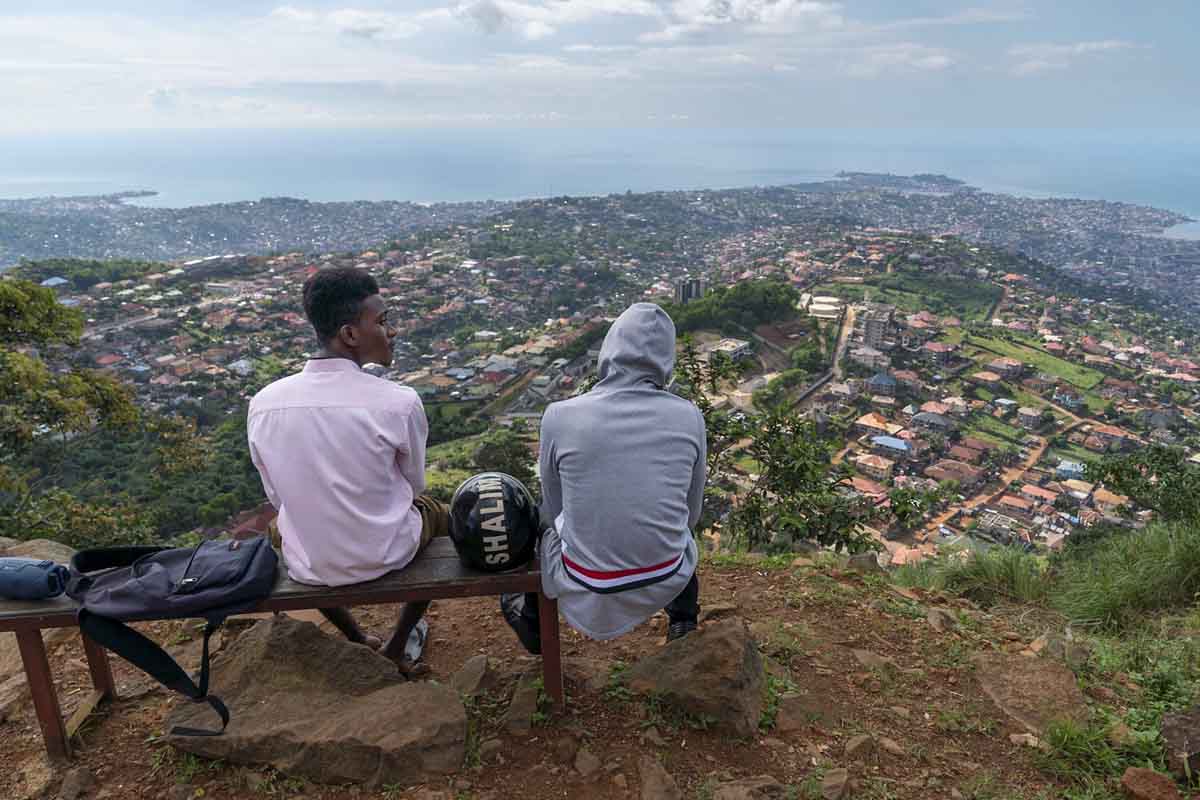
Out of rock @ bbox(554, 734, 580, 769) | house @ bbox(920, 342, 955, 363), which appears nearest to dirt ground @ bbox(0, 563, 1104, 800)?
rock @ bbox(554, 734, 580, 769)

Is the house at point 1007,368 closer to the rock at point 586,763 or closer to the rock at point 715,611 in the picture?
the rock at point 715,611

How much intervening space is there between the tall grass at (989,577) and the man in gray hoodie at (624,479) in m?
2.31

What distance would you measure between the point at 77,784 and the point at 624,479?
190 cm

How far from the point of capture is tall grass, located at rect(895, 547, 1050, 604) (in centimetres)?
371

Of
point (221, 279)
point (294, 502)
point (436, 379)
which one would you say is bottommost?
point (436, 379)

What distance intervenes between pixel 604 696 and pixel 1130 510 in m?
6.38

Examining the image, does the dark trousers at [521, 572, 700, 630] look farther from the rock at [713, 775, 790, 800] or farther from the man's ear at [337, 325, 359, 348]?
the man's ear at [337, 325, 359, 348]

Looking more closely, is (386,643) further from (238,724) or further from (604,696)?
(604,696)

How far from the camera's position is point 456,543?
228 cm

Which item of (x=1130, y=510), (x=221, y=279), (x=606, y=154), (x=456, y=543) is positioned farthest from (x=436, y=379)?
(x=606, y=154)

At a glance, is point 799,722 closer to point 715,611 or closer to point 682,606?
point 682,606

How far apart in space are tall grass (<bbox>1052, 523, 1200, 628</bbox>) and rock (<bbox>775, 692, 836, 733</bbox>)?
1839mm

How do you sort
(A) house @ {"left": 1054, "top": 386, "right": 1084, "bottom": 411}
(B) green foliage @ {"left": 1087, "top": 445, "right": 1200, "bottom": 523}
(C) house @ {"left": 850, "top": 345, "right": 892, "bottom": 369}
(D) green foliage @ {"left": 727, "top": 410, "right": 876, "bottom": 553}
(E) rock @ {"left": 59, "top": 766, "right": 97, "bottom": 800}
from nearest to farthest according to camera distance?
(E) rock @ {"left": 59, "top": 766, "right": 97, "bottom": 800}
(D) green foliage @ {"left": 727, "top": 410, "right": 876, "bottom": 553}
(B) green foliage @ {"left": 1087, "top": 445, "right": 1200, "bottom": 523}
(A) house @ {"left": 1054, "top": 386, "right": 1084, "bottom": 411}
(C) house @ {"left": 850, "top": 345, "right": 892, "bottom": 369}

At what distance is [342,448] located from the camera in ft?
6.73
